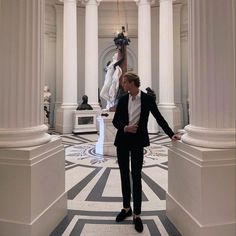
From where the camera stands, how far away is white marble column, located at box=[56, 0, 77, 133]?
1445cm

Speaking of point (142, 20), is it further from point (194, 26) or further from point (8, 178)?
point (8, 178)

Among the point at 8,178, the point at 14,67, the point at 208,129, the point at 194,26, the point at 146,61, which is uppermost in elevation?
the point at 146,61

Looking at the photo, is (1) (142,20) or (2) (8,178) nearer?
(2) (8,178)

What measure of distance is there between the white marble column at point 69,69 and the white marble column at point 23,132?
35.3 feet

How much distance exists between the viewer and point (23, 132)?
347 cm

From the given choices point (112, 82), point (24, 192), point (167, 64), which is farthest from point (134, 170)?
point (167, 64)

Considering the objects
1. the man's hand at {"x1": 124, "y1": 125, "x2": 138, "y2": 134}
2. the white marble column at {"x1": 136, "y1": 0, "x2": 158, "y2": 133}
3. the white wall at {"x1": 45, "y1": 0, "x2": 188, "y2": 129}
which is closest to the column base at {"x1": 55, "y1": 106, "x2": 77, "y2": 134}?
the white wall at {"x1": 45, "y1": 0, "x2": 188, "y2": 129}

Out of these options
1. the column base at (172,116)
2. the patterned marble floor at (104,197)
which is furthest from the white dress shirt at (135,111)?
the column base at (172,116)

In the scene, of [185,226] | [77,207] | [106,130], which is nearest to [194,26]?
[185,226]

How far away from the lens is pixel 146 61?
15.0 m

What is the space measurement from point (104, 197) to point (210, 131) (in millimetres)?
2497

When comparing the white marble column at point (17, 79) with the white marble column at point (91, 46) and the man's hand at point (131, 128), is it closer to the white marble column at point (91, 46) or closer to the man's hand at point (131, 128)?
the man's hand at point (131, 128)

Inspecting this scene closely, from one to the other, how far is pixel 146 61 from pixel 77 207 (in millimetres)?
11549

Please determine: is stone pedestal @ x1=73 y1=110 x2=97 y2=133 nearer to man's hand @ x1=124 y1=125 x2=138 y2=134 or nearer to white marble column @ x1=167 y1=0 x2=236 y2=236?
man's hand @ x1=124 y1=125 x2=138 y2=134
